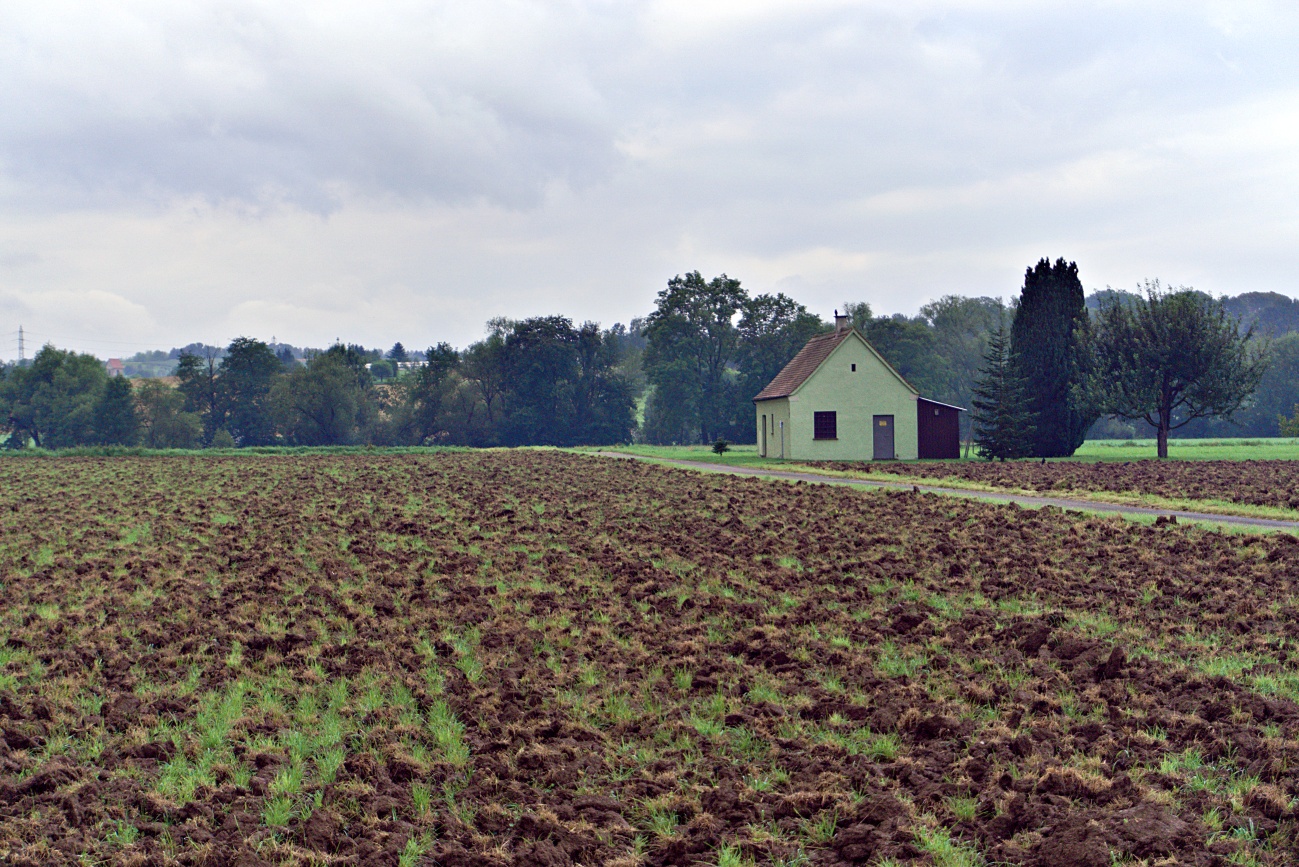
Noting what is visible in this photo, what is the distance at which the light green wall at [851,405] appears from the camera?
4694 centimetres

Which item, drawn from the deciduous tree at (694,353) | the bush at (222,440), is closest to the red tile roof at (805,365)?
the deciduous tree at (694,353)

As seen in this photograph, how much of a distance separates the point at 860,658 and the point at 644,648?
215cm

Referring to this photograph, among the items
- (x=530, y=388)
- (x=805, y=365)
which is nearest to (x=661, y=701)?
(x=805, y=365)

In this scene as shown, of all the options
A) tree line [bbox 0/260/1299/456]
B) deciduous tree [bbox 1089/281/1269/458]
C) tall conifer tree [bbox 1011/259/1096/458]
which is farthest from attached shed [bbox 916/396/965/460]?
tree line [bbox 0/260/1299/456]

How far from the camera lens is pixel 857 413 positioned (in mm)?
47344

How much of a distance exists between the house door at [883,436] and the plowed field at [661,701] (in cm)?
3112

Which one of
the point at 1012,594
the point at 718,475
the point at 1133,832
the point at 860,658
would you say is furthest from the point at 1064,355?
the point at 1133,832

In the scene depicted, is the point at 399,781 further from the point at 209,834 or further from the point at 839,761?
the point at 839,761

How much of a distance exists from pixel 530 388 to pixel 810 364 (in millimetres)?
50851

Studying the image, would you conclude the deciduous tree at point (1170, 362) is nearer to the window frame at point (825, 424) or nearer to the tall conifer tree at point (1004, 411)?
the tall conifer tree at point (1004, 411)

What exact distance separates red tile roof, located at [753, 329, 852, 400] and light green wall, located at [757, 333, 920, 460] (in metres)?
0.46

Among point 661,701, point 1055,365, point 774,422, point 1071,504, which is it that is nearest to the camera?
point 661,701

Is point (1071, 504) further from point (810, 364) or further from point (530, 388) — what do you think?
point (530, 388)

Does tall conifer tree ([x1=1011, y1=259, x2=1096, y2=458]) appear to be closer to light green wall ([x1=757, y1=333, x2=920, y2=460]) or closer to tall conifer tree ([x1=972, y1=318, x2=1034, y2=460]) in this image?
tall conifer tree ([x1=972, y1=318, x2=1034, y2=460])
